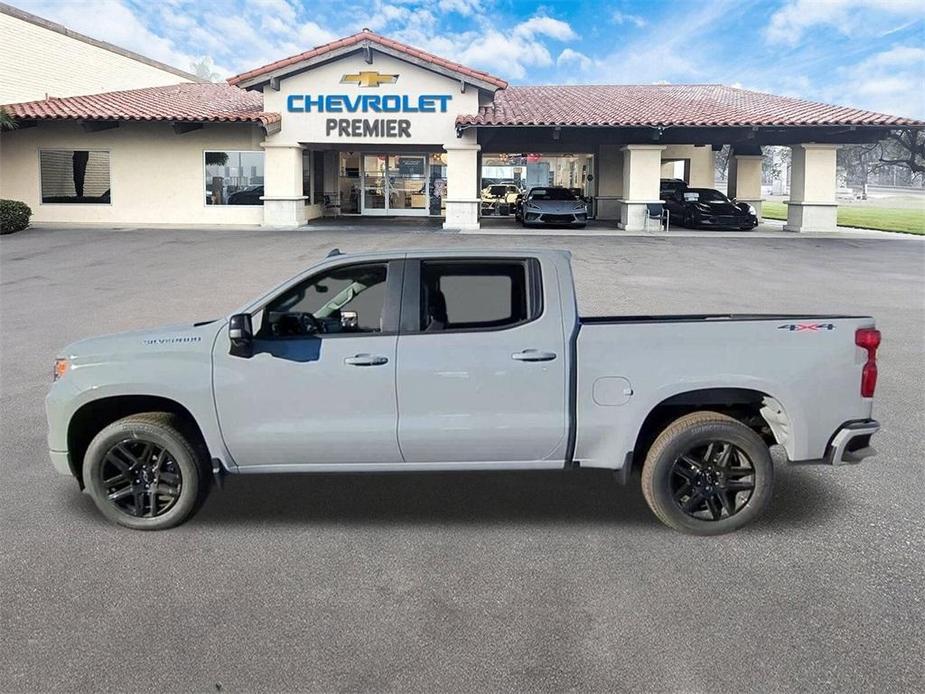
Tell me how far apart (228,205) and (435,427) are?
27.5m

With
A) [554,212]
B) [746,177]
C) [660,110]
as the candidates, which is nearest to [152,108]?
[554,212]

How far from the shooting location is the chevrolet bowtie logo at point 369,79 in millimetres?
29016

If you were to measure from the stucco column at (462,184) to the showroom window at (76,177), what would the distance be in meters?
12.3

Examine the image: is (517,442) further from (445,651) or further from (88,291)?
(88,291)

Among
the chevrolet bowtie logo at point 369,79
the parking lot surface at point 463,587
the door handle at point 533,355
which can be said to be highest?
the chevrolet bowtie logo at point 369,79

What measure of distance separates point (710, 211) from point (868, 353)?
88.7 ft

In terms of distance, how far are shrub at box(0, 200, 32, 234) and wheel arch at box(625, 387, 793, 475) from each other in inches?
1006

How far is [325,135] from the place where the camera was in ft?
96.3

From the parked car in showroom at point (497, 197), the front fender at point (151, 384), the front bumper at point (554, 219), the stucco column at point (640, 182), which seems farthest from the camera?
the parked car in showroom at point (497, 197)

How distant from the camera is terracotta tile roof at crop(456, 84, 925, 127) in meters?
27.9

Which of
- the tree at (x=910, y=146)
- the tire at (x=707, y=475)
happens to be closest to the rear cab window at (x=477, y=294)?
the tire at (x=707, y=475)

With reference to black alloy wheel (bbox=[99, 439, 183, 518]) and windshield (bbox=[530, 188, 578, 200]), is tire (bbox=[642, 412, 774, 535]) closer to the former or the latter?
black alloy wheel (bbox=[99, 439, 183, 518])

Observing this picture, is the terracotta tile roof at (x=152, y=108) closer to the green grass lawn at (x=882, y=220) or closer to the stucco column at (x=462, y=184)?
the stucco column at (x=462, y=184)

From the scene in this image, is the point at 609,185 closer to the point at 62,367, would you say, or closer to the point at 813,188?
the point at 813,188
